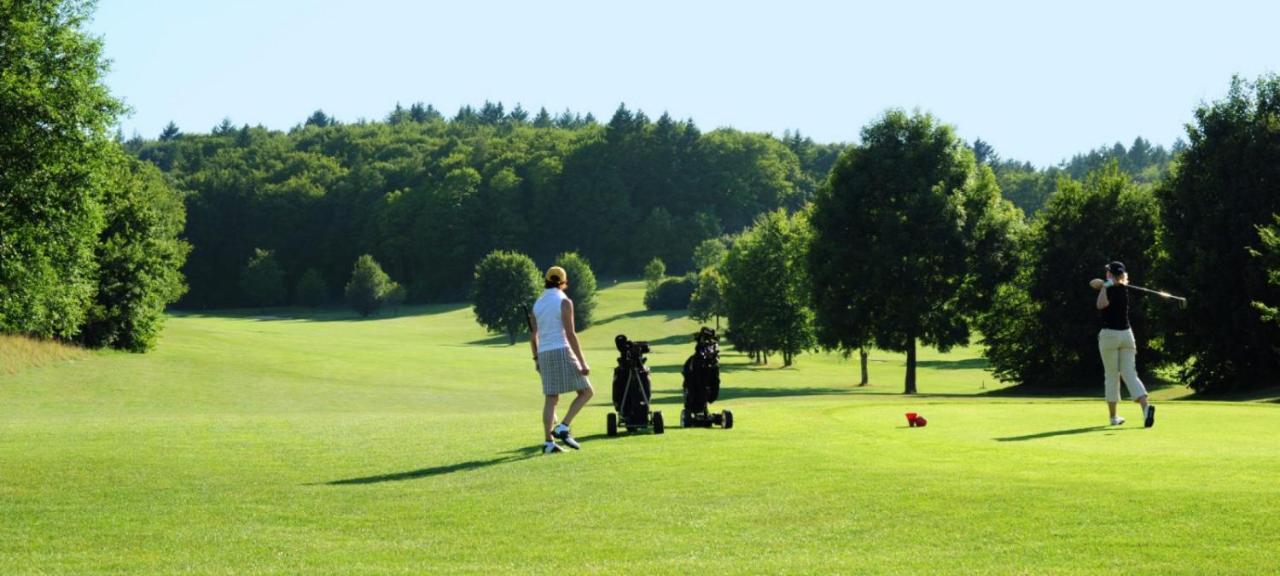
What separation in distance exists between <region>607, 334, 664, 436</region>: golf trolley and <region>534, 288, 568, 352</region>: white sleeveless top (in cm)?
258

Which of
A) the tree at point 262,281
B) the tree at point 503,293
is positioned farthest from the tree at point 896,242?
the tree at point 262,281

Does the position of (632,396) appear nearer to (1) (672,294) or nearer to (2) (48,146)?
(2) (48,146)

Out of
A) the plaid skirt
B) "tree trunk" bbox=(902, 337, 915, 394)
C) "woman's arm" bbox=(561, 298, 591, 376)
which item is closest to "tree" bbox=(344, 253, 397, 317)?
"tree trunk" bbox=(902, 337, 915, 394)

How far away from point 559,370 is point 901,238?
45.9 m

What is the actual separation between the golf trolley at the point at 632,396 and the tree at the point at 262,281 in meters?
168

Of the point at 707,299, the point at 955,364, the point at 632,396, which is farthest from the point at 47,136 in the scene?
the point at 707,299

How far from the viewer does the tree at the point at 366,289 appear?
16438 centimetres

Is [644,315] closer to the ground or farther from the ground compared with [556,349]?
farther from the ground

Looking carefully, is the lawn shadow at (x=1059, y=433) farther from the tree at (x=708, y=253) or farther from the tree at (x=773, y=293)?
the tree at (x=708, y=253)

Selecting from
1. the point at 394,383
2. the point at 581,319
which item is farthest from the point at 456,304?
the point at 394,383

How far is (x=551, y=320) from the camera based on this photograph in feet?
58.6

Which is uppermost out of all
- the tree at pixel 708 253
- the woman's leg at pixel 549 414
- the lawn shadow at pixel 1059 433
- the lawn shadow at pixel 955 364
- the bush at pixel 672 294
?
the tree at pixel 708 253

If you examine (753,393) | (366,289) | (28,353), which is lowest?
(753,393)

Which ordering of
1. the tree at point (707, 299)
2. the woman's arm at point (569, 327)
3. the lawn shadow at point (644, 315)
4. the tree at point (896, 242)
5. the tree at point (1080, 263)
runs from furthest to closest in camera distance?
the lawn shadow at point (644, 315) → the tree at point (707, 299) → the tree at point (896, 242) → the tree at point (1080, 263) → the woman's arm at point (569, 327)
